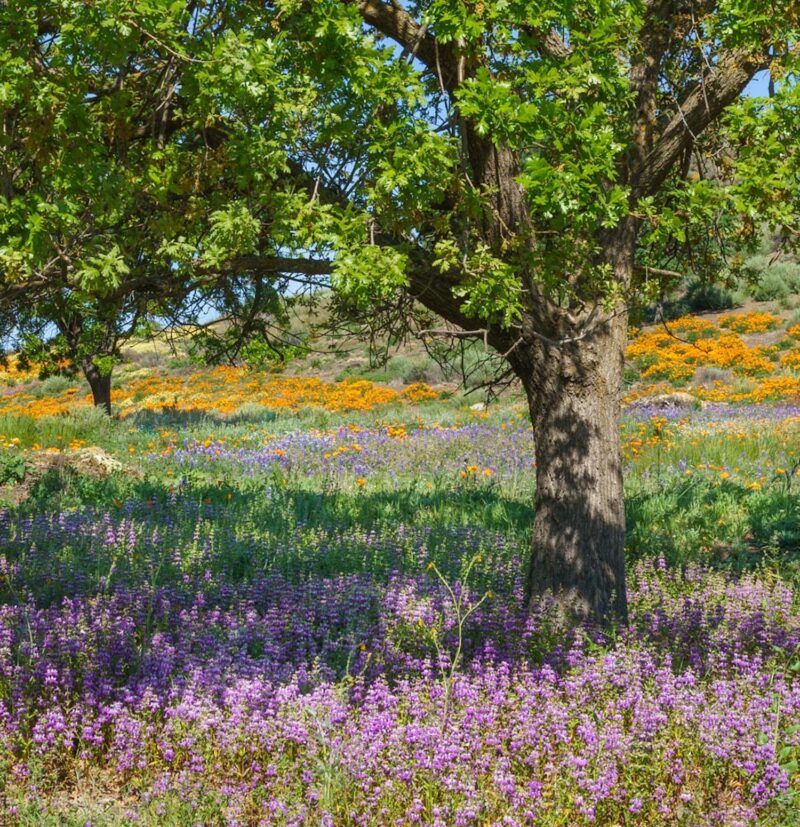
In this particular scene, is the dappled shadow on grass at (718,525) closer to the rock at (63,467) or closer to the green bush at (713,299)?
the rock at (63,467)

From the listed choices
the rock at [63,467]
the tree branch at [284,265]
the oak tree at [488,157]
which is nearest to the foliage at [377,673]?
the oak tree at [488,157]

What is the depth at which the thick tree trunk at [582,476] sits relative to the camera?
17.9 ft

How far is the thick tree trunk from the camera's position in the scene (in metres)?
5.46

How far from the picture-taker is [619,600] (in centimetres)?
→ 551

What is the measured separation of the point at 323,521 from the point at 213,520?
1.12m

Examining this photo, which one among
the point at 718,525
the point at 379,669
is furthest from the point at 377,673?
the point at 718,525

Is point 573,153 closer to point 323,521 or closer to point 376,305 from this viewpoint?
point 376,305

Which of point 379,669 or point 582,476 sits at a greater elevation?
point 582,476

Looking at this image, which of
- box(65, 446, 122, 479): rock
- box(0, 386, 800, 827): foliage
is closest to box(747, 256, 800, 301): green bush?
box(0, 386, 800, 827): foliage

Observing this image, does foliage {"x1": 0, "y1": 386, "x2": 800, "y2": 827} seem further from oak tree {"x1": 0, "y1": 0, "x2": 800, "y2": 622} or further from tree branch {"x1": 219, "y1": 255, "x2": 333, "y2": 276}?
tree branch {"x1": 219, "y1": 255, "x2": 333, "y2": 276}

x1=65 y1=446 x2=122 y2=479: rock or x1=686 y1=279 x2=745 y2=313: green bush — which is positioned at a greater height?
x1=686 y1=279 x2=745 y2=313: green bush

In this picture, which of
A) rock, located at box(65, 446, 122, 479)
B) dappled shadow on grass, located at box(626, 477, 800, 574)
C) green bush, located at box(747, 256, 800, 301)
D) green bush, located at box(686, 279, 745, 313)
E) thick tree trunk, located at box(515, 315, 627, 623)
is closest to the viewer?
thick tree trunk, located at box(515, 315, 627, 623)

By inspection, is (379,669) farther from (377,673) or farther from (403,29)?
(403,29)

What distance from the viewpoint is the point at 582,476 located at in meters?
5.54
